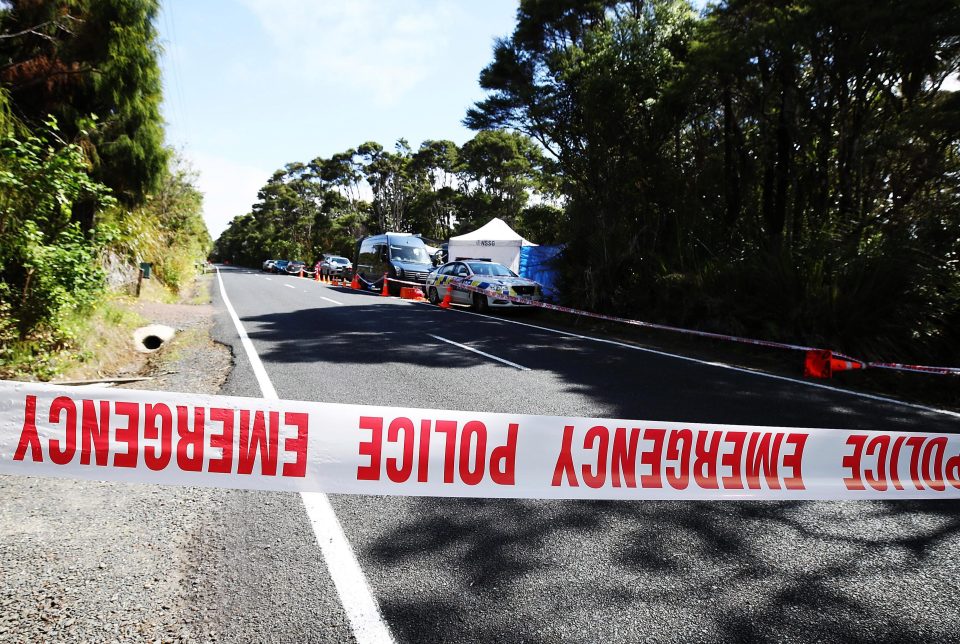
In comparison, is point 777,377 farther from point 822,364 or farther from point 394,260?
point 394,260

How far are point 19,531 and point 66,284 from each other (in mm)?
4280

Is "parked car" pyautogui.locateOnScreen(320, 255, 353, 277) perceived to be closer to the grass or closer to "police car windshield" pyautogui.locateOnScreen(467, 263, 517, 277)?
"police car windshield" pyautogui.locateOnScreen(467, 263, 517, 277)

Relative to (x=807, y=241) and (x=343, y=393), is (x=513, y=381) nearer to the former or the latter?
(x=343, y=393)

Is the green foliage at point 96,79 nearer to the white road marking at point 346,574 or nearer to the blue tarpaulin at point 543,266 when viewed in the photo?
the white road marking at point 346,574

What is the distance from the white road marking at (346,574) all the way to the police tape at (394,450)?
0.35m

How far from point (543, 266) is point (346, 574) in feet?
48.4

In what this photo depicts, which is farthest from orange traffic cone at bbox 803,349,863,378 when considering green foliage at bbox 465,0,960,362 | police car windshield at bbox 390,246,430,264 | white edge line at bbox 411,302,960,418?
police car windshield at bbox 390,246,430,264

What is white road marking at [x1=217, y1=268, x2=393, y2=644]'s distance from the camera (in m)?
2.17

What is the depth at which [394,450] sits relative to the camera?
8.97ft

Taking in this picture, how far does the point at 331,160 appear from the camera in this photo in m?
61.3

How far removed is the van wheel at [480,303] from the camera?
50.1ft

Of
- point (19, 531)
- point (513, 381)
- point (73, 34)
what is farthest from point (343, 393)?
point (73, 34)

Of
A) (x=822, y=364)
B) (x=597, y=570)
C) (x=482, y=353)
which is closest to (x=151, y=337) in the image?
(x=482, y=353)

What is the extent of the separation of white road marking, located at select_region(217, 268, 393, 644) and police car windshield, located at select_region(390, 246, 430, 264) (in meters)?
20.7
